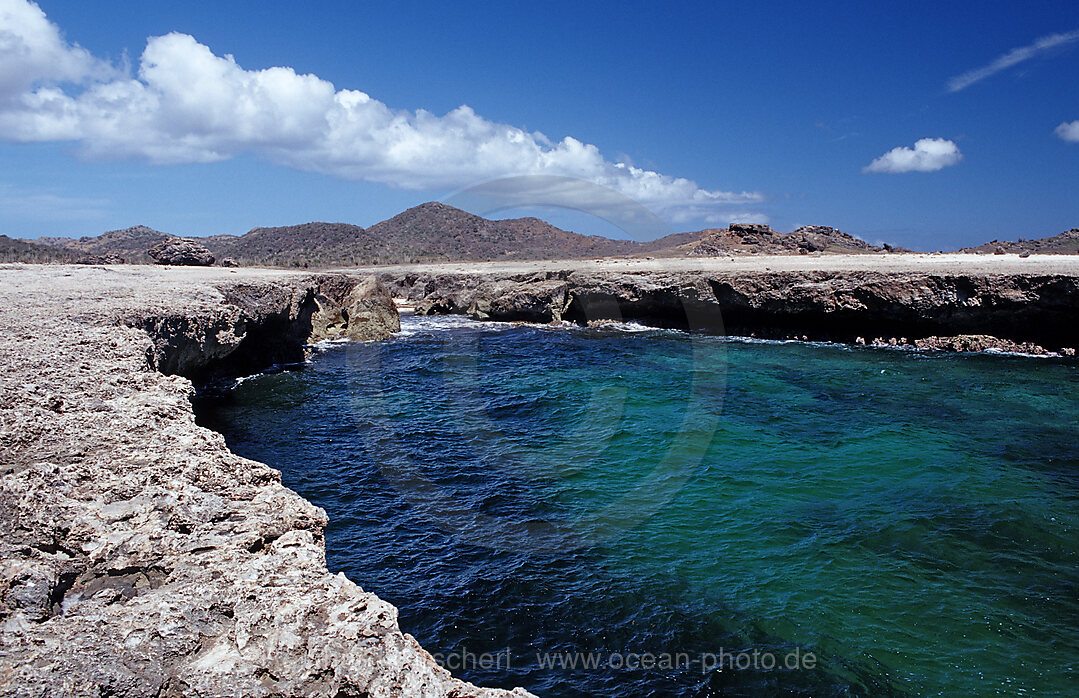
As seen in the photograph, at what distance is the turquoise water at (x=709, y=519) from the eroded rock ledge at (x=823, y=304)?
3389 mm

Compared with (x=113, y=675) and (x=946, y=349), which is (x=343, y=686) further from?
(x=946, y=349)

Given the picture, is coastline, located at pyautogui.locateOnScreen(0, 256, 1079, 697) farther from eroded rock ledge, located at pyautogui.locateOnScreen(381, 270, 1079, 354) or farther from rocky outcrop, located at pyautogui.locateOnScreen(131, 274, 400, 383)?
eroded rock ledge, located at pyautogui.locateOnScreen(381, 270, 1079, 354)

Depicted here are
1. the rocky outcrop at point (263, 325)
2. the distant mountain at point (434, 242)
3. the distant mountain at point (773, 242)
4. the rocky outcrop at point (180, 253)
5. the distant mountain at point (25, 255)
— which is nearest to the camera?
the rocky outcrop at point (263, 325)

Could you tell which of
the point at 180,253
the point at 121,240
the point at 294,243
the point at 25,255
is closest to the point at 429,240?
the point at 294,243

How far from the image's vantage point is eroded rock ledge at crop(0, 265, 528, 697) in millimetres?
2811

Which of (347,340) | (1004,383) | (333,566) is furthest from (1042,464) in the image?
(347,340)

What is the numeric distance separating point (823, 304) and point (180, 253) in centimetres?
2986

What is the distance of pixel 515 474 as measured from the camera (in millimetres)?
10266

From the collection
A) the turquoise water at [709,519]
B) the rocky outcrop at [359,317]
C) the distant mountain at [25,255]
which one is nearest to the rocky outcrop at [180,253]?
the distant mountain at [25,255]

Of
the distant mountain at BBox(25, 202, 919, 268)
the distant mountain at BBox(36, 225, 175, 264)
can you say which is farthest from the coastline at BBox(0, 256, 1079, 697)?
the distant mountain at BBox(36, 225, 175, 264)

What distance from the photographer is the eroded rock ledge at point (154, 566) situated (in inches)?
111

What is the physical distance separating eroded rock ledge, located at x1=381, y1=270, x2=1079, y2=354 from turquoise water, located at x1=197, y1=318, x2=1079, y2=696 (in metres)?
3.39

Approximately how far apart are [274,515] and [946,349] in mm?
21836

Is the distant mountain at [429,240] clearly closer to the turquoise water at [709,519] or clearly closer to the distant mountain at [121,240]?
the distant mountain at [121,240]
